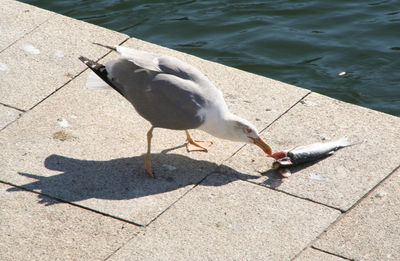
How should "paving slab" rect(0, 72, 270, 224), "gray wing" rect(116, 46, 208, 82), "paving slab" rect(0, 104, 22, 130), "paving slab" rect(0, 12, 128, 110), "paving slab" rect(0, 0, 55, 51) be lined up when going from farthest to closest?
"paving slab" rect(0, 0, 55, 51), "paving slab" rect(0, 12, 128, 110), "paving slab" rect(0, 104, 22, 130), "gray wing" rect(116, 46, 208, 82), "paving slab" rect(0, 72, 270, 224)

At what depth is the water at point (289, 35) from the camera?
894cm

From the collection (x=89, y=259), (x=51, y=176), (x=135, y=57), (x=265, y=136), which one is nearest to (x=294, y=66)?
(x=265, y=136)

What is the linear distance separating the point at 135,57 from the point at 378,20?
5281 mm

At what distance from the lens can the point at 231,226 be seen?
5.16 m

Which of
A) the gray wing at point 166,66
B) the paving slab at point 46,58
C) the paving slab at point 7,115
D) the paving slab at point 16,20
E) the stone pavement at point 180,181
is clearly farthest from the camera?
the paving slab at point 16,20

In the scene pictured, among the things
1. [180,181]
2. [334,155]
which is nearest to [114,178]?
[180,181]

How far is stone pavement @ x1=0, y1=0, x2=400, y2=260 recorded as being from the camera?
196 inches

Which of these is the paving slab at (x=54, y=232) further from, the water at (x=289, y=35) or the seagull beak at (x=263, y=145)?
the water at (x=289, y=35)

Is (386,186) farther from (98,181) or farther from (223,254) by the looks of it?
(98,181)

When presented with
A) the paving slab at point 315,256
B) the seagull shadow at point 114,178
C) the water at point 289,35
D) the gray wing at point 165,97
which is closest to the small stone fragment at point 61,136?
the seagull shadow at point 114,178

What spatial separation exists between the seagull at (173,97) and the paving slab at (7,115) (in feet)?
3.63

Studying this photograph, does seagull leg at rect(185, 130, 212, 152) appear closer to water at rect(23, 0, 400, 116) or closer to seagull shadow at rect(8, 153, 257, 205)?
seagull shadow at rect(8, 153, 257, 205)

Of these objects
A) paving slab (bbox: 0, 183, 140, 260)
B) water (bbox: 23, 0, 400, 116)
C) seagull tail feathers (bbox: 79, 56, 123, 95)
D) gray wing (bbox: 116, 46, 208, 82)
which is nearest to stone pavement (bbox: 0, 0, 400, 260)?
paving slab (bbox: 0, 183, 140, 260)

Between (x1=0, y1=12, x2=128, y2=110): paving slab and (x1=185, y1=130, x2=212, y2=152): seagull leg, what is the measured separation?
1599 mm
